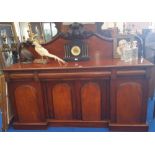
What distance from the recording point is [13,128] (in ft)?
6.96

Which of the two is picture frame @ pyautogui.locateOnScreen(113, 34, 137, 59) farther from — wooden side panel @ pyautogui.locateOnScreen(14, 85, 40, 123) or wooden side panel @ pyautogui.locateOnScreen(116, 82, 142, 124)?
wooden side panel @ pyautogui.locateOnScreen(14, 85, 40, 123)

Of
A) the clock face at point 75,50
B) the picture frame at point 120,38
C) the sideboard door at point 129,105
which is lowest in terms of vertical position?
the sideboard door at point 129,105

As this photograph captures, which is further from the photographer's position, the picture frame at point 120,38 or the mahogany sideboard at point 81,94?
the picture frame at point 120,38

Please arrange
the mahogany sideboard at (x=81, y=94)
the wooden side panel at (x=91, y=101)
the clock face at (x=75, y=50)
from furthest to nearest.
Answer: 1. the clock face at (x=75, y=50)
2. the wooden side panel at (x=91, y=101)
3. the mahogany sideboard at (x=81, y=94)

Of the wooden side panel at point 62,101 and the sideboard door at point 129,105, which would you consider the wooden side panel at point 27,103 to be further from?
the sideboard door at point 129,105

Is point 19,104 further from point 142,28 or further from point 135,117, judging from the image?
point 142,28

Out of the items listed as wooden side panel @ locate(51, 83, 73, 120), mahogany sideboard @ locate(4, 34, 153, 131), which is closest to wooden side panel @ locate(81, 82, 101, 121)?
mahogany sideboard @ locate(4, 34, 153, 131)

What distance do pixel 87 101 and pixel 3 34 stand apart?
1405mm

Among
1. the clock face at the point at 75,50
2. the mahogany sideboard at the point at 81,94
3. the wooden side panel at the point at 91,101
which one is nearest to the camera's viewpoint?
the mahogany sideboard at the point at 81,94

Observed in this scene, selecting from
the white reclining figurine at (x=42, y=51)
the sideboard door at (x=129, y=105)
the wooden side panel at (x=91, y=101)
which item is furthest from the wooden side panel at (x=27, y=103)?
the sideboard door at (x=129, y=105)

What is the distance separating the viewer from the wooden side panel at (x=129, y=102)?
6.02 feet

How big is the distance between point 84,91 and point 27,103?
2.25ft

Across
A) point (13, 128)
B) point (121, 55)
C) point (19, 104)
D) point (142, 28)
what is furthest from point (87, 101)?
point (142, 28)

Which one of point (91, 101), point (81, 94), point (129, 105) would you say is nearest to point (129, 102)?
point (129, 105)
